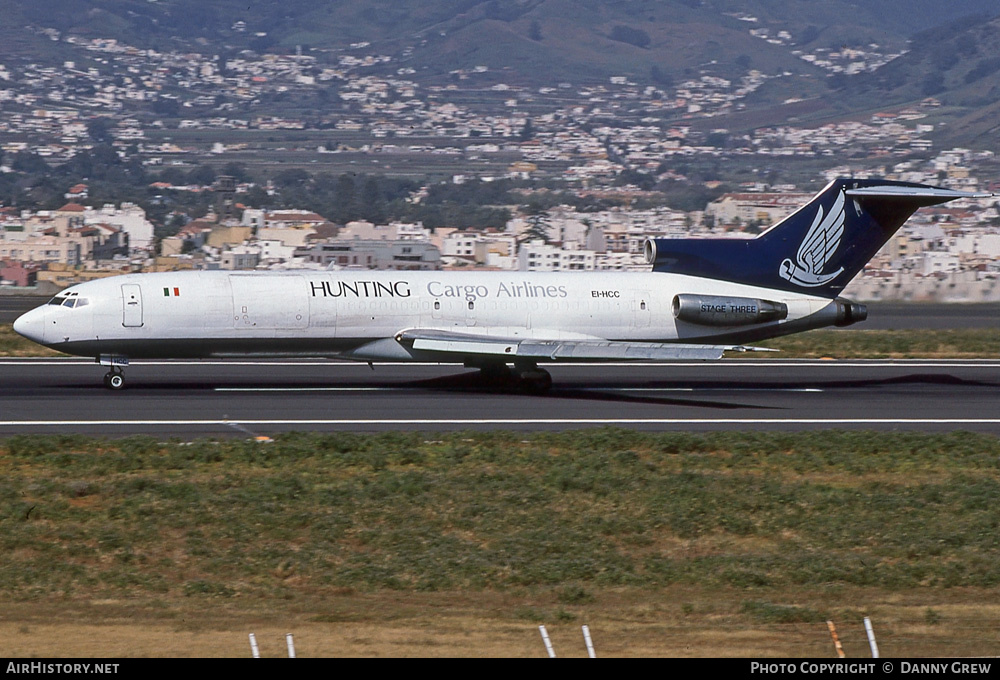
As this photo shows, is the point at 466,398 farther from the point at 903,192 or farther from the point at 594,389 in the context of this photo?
the point at 903,192

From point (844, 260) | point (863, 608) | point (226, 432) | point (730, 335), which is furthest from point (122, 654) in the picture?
point (844, 260)

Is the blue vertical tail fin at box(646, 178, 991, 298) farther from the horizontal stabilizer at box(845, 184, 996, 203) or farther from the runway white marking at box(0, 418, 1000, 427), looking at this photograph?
the runway white marking at box(0, 418, 1000, 427)

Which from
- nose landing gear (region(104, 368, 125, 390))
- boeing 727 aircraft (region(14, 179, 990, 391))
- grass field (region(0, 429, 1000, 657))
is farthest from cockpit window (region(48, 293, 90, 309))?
grass field (region(0, 429, 1000, 657))

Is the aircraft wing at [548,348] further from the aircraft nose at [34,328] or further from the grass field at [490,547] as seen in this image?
the aircraft nose at [34,328]

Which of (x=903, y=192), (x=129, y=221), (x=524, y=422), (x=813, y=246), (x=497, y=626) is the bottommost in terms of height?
(x=497, y=626)

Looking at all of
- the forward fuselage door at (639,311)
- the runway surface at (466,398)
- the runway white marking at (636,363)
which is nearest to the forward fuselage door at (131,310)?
the runway surface at (466,398)

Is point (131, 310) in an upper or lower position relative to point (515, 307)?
lower

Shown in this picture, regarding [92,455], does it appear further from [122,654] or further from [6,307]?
[6,307]

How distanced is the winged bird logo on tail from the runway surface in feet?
10.0

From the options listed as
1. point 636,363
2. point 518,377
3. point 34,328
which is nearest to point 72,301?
point 34,328

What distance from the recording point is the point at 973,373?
136 feet

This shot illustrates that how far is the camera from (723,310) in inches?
1431

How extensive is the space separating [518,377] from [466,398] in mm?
2854

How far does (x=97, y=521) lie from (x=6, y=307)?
50215 millimetres
